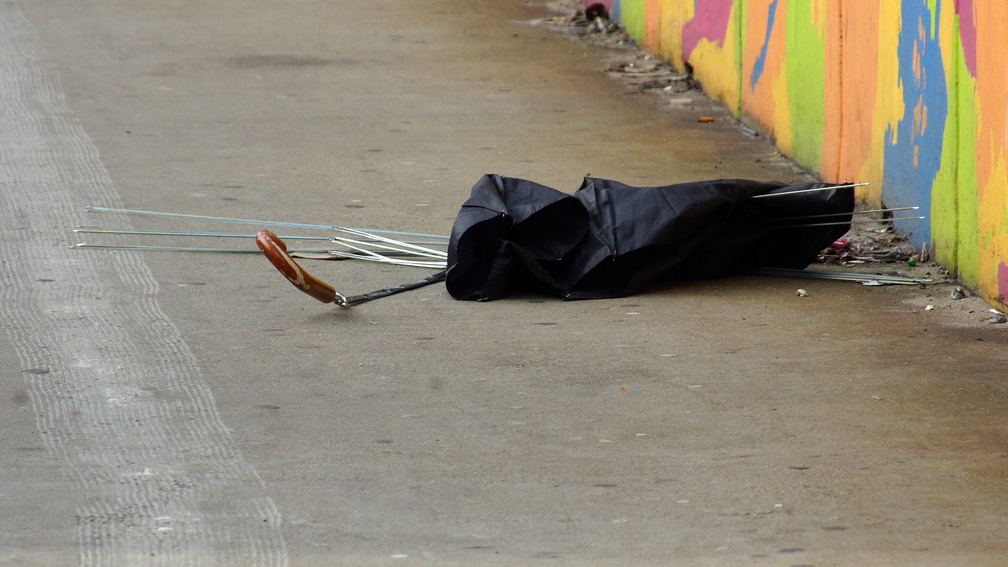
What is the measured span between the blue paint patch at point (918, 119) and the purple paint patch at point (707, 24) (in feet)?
9.32

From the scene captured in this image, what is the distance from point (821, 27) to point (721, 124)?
1.67 meters

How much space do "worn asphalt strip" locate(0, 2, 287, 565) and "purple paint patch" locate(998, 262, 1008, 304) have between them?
125 inches

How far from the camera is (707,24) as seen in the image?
8.99 metres

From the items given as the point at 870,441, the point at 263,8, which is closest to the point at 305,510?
the point at 870,441

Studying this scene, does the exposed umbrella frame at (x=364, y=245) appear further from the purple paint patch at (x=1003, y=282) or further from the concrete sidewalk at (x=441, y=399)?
the purple paint patch at (x=1003, y=282)

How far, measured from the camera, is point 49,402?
411cm

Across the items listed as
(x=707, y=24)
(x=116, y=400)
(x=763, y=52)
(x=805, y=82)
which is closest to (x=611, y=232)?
(x=116, y=400)

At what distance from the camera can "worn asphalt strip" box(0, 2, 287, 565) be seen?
10.6 feet

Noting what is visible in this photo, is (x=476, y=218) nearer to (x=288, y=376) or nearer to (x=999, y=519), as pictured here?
(x=288, y=376)

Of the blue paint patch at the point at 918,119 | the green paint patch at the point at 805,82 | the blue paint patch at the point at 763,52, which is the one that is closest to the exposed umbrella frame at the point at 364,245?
the blue paint patch at the point at 918,119

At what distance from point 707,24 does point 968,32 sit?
3.96 metres

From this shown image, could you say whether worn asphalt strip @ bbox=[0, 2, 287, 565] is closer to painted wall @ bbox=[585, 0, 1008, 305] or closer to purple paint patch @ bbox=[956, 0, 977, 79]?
painted wall @ bbox=[585, 0, 1008, 305]

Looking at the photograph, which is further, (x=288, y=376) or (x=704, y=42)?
A: (x=704, y=42)

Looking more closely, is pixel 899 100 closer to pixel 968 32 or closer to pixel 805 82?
pixel 968 32
